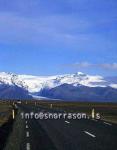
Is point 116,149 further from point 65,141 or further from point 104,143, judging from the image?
point 65,141

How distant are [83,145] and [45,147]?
173 centimetres

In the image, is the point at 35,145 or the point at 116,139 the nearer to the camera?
the point at 35,145

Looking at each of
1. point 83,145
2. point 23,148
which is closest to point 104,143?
point 83,145

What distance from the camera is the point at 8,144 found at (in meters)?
20.7

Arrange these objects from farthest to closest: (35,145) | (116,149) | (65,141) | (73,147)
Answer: (65,141) → (35,145) → (73,147) → (116,149)

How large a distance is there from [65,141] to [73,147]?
8.99ft

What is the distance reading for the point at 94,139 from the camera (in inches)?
857

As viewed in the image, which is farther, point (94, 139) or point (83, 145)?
point (94, 139)

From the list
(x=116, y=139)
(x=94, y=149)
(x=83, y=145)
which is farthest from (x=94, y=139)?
(x=94, y=149)

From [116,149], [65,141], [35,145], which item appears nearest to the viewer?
[116,149]

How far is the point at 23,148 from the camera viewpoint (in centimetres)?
1869

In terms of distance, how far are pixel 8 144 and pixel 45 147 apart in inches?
101

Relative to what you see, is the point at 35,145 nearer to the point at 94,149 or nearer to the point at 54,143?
the point at 54,143

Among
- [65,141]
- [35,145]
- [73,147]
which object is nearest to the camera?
[73,147]
